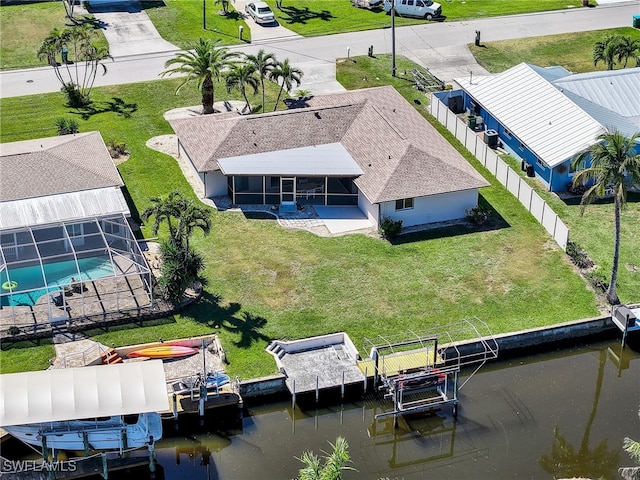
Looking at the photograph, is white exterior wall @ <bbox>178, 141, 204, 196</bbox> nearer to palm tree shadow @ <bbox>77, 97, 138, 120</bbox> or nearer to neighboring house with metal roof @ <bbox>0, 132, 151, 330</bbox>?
neighboring house with metal roof @ <bbox>0, 132, 151, 330</bbox>

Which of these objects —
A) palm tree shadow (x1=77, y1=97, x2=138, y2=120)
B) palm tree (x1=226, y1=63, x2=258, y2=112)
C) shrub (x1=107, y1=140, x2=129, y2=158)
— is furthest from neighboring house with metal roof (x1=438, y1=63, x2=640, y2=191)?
shrub (x1=107, y1=140, x2=129, y2=158)

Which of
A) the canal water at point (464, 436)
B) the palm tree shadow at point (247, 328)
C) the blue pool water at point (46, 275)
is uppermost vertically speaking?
the blue pool water at point (46, 275)

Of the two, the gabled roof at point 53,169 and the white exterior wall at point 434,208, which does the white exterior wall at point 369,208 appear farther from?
the gabled roof at point 53,169

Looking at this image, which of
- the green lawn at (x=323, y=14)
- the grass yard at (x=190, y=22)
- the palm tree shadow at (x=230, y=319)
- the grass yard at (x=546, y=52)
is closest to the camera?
the palm tree shadow at (x=230, y=319)

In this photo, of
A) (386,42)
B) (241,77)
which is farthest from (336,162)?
(386,42)

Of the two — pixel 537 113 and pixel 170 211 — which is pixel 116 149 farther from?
pixel 537 113

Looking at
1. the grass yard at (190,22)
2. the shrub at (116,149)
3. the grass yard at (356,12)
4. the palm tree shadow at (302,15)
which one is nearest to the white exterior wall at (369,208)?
the shrub at (116,149)
